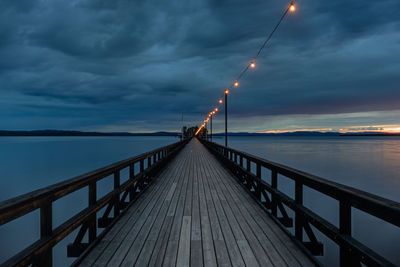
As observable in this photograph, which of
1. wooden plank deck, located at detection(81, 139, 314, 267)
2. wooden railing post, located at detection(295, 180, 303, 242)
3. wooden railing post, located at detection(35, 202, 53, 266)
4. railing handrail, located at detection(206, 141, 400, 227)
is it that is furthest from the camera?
wooden railing post, located at detection(295, 180, 303, 242)

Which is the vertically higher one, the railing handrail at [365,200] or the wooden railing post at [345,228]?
the railing handrail at [365,200]

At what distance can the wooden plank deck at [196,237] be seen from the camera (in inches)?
115

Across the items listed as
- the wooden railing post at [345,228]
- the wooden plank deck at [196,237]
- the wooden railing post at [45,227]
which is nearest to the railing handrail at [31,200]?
the wooden railing post at [45,227]

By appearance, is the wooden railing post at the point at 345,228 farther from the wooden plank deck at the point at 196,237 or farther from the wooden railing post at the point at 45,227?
the wooden railing post at the point at 45,227

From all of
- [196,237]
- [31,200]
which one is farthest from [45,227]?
[196,237]

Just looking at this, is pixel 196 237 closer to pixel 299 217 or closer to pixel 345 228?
pixel 299 217

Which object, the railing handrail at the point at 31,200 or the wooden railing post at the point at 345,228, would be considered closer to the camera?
the railing handrail at the point at 31,200

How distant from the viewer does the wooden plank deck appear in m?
2.93

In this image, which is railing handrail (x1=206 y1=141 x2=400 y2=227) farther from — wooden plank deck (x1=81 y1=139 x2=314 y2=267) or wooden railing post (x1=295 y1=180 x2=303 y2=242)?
wooden plank deck (x1=81 y1=139 x2=314 y2=267)

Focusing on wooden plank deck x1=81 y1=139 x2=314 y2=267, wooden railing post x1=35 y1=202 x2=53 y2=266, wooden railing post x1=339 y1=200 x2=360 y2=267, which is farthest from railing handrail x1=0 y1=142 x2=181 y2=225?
wooden railing post x1=339 y1=200 x2=360 y2=267

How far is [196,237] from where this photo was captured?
357 cm

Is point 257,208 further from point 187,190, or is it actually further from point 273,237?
point 187,190

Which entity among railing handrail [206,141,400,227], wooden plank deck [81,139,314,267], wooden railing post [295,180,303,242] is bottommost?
wooden plank deck [81,139,314,267]

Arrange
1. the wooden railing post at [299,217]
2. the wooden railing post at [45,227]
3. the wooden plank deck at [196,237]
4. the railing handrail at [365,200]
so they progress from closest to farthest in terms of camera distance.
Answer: the railing handrail at [365,200], the wooden railing post at [45,227], the wooden plank deck at [196,237], the wooden railing post at [299,217]
